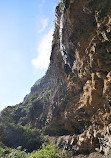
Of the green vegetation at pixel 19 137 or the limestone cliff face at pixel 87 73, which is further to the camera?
the green vegetation at pixel 19 137

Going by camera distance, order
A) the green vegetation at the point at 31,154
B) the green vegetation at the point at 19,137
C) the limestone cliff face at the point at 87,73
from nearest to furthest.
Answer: the green vegetation at the point at 31,154
the limestone cliff face at the point at 87,73
the green vegetation at the point at 19,137

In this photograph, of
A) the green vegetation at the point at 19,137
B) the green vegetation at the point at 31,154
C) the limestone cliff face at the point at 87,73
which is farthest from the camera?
the green vegetation at the point at 19,137

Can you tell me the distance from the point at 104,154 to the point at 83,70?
27.7 ft

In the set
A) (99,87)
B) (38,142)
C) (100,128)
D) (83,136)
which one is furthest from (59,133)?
(99,87)

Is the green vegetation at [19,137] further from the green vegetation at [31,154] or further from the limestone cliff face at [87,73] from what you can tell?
the green vegetation at [31,154]

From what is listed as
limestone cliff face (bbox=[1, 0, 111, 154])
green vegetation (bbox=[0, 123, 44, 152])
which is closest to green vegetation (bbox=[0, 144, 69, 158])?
limestone cliff face (bbox=[1, 0, 111, 154])

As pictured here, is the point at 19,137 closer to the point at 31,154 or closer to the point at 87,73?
the point at 31,154

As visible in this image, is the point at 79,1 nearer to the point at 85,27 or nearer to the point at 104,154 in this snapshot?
the point at 85,27

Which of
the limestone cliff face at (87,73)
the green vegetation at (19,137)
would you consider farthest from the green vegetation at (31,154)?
the green vegetation at (19,137)

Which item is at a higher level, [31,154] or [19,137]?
[31,154]

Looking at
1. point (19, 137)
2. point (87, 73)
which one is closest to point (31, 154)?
point (87, 73)

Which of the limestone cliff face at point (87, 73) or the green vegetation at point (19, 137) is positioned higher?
the limestone cliff face at point (87, 73)

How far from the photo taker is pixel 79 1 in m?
11.4

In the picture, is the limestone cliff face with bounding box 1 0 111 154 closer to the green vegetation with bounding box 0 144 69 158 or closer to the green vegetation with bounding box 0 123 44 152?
the green vegetation with bounding box 0 144 69 158
